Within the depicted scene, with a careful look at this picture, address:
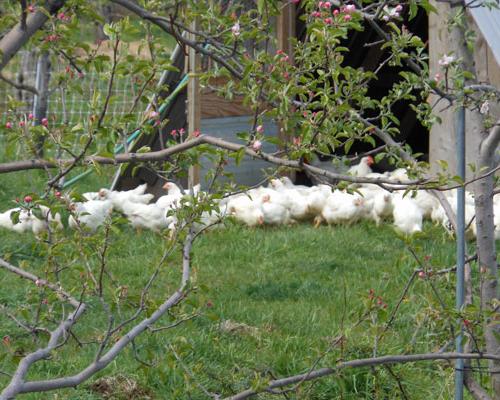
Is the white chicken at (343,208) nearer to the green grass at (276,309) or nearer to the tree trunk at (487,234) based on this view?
the green grass at (276,309)

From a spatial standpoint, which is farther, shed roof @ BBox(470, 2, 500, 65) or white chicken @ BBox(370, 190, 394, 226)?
white chicken @ BBox(370, 190, 394, 226)

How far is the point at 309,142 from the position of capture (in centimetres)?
252

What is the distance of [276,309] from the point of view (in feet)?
17.5

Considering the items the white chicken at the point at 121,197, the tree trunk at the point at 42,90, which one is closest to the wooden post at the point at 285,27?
the white chicken at the point at 121,197

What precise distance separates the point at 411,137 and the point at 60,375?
7.41 metres

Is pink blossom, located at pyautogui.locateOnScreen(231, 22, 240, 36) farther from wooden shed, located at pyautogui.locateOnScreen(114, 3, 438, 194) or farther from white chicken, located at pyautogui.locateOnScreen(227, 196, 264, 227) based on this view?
wooden shed, located at pyautogui.locateOnScreen(114, 3, 438, 194)

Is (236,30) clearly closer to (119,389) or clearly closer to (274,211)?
(119,389)

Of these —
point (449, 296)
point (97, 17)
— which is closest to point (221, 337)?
point (449, 296)

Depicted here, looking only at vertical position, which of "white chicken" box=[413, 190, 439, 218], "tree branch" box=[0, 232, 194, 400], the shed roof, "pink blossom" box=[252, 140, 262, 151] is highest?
the shed roof

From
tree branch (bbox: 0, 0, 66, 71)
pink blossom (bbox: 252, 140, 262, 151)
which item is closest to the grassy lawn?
pink blossom (bbox: 252, 140, 262, 151)

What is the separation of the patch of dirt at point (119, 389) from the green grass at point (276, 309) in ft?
0.11

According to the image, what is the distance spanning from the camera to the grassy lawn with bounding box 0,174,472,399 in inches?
149

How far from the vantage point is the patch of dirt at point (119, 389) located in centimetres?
404

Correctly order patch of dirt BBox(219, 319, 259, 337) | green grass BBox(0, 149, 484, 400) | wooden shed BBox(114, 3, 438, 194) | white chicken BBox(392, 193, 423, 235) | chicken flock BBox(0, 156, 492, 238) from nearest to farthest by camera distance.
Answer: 1. green grass BBox(0, 149, 484, 400)
2. patch of dirt BBox(219, 319, 259, 337)
3. white chicken BBox(392, 193, 423, 235)
4. chicken flock BBox(0, 156, 492, 238)
5. wooden shed BBox(114, 3, 438, 194)
